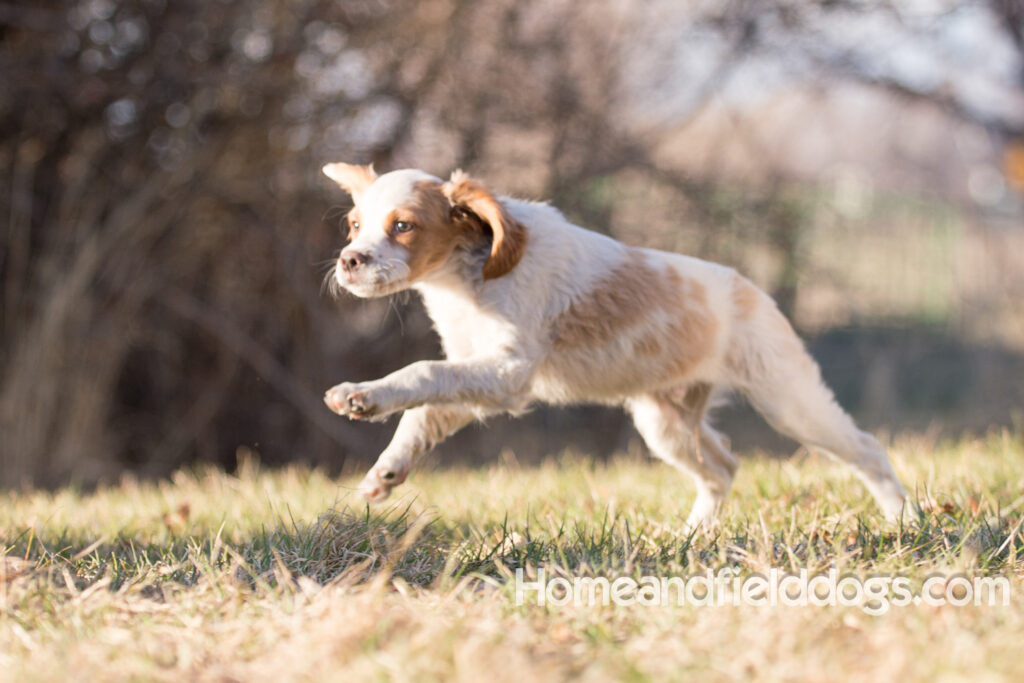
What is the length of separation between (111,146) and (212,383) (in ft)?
6.63

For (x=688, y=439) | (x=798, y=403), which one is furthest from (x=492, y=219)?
(x=798, y=403)

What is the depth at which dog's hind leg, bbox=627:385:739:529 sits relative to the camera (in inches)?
150

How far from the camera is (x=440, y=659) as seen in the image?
6.23ft

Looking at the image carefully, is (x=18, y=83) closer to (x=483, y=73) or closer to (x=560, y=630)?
(x=483, y=73)

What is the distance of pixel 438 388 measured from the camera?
3.02 metres

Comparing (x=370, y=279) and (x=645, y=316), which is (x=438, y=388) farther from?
(x=645, y=316)

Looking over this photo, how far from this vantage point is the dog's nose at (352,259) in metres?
3.01

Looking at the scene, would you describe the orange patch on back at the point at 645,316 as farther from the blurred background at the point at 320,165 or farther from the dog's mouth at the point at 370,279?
the blurred background at the point at 320,165

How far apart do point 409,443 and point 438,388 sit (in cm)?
30

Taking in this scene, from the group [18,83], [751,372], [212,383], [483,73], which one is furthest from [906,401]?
[18,83]

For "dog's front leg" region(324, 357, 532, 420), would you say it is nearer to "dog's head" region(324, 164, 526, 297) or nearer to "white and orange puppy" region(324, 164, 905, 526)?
"white and orange puppy" region(324, 164, 905, 526)

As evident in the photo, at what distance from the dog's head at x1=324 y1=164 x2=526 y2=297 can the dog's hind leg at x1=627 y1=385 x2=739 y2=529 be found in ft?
3.10

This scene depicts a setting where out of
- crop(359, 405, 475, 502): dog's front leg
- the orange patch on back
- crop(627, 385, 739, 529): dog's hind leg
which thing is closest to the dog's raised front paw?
crop(359, 405, 475, 502): dog's front leg

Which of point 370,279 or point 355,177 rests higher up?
point 355,177
